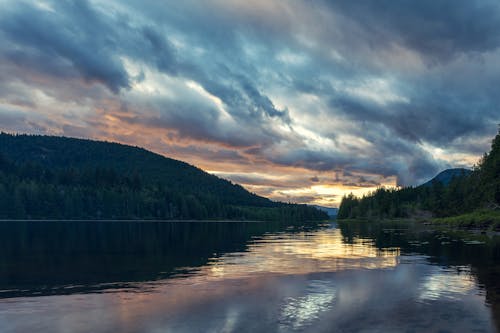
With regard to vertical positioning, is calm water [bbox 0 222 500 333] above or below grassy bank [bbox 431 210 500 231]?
below

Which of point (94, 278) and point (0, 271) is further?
point (0, 271)

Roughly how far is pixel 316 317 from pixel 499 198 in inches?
4138

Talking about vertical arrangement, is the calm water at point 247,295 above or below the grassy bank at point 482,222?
below

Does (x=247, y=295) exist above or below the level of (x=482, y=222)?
below

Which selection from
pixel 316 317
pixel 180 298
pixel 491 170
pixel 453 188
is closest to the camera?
pixel 316 317

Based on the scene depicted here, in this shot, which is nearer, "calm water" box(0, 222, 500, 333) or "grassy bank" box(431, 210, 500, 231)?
"calm water" box(0, 222, 500, 333)

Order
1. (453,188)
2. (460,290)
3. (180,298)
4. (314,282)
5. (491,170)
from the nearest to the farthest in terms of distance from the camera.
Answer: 1. (180,298)
2. (460,290)
3. (314,282)
4. (491,170)
5. (453,188)

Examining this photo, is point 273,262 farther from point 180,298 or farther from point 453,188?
point 453,188

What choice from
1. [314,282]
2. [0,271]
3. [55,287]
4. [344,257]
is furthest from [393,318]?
[0,271]

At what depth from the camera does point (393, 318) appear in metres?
19.6

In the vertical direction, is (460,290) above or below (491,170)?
below

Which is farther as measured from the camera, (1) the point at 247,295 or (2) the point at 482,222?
(2) the point at 482,222

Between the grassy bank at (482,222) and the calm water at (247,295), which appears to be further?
the grassy bank at (482,222)

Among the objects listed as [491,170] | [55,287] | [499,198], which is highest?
[491,170]
